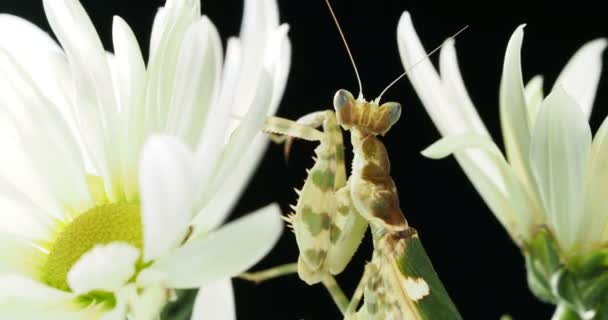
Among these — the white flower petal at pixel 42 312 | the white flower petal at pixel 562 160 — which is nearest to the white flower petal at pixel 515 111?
the white flower petal at pixel 562 160

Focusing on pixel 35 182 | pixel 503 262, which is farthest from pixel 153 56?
pixel 503 262

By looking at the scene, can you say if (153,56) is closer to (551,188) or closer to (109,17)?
(551,188)

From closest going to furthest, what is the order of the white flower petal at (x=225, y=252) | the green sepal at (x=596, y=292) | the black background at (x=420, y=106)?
the white flower petal at (x=225, y=252)
the green sepal at (x=596, y=292)
the black background at (x=420, y=106)

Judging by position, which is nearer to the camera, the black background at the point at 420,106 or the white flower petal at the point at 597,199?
the white flower petal at the point at 597,199

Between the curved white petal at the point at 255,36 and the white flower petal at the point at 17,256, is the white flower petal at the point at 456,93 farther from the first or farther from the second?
the white flower petal at the point at 17,256

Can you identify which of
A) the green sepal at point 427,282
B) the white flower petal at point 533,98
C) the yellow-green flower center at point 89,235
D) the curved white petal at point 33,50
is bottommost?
→ the green sepal at point 427,282

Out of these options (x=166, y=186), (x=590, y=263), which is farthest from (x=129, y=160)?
(x=590, y=263)

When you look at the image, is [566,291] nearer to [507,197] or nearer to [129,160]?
[507,197]

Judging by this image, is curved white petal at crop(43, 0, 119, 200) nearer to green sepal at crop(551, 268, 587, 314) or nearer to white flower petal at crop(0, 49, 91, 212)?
white flower petal at crop(0, 49, 91, 212)
